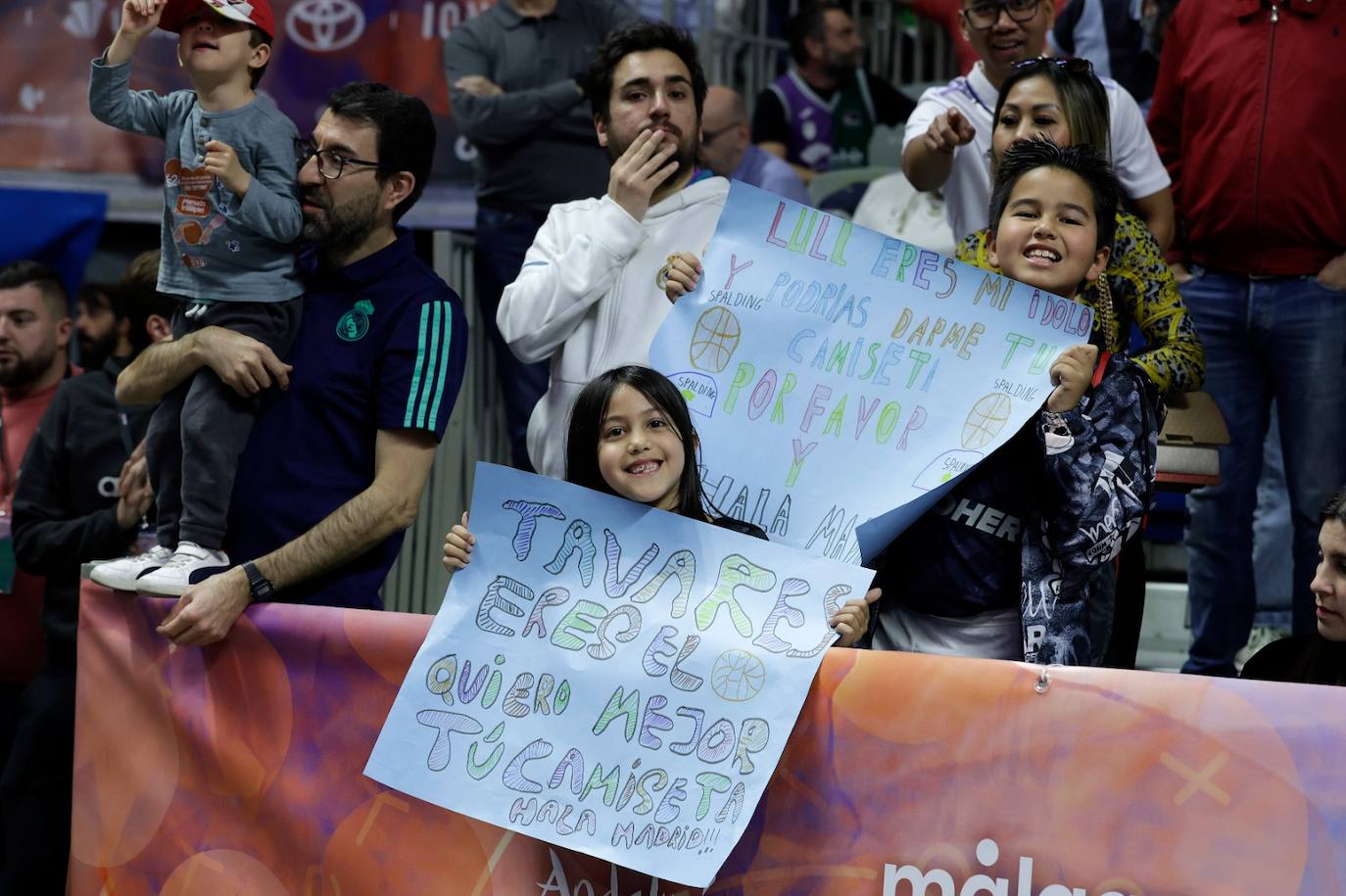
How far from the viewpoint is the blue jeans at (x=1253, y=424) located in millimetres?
4141

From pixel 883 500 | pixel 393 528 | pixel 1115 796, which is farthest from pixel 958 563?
pixel 393 528

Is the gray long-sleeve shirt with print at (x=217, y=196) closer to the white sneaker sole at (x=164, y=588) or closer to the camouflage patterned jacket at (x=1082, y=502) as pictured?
the white sneaker sole at (x=164, y=588)

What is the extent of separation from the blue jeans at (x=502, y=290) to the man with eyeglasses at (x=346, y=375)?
1.73 meters

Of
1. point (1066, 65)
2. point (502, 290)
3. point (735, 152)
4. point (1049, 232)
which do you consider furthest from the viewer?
point (735, 152)

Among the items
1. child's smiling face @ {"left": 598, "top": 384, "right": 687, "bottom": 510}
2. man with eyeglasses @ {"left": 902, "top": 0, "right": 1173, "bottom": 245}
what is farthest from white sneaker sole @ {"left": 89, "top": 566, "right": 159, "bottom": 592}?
man with eyeglasses @ {"left": 902, "top": 0, "right": 1173, "bottom": 245}

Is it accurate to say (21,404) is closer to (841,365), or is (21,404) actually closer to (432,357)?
(432,357)

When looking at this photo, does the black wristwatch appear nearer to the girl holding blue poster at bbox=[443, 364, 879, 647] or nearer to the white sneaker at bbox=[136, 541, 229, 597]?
the white sneaker at bbox=[136, 541, 229, 597]

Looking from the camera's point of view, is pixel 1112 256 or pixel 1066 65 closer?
pixel 1112 256

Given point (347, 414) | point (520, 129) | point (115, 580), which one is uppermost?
point (520, 129)

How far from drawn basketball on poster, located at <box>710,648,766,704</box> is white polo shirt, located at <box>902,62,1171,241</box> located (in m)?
1.78

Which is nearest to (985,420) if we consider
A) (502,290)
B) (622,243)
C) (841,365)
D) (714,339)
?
(841,365)

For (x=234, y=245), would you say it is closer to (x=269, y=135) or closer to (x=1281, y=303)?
(x=269, y=135)

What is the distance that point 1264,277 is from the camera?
4.24 meters

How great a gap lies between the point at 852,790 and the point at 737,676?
0.26 meters
